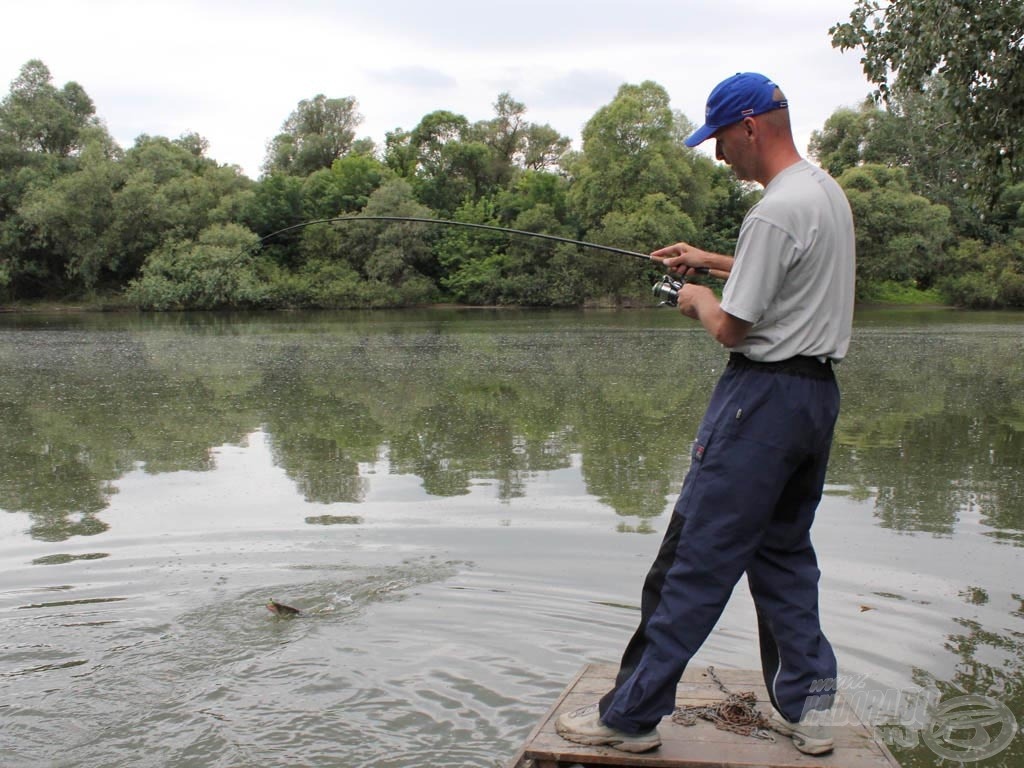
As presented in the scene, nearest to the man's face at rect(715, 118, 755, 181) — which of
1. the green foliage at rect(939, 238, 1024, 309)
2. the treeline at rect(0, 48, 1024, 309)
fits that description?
the treeline at rect(0, 48, 1024, 309)

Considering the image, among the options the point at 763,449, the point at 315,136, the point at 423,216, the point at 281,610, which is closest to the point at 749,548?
the point at 763,449

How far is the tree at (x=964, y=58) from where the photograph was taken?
8.41 metres

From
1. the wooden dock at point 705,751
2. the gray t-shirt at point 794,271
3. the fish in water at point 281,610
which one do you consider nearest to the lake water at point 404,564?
the fish in water at point 281,610

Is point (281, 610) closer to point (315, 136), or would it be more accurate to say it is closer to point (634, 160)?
point (634, 160)

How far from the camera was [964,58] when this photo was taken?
8508mm

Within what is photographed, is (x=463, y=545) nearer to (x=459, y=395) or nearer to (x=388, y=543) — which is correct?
(x=388, y=543)

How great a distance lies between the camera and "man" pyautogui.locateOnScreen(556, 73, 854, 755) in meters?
2.96

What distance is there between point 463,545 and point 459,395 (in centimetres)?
767

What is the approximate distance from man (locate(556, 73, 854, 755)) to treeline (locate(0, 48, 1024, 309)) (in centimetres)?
4752

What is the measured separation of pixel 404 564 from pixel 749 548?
3292 millimetres

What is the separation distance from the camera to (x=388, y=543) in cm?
641

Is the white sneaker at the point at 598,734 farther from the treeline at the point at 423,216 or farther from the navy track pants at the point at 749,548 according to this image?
the treeline at the point at 423,216

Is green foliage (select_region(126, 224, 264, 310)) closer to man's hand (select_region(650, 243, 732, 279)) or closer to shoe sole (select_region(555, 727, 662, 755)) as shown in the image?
man's hand (select_region(650, 243, 732, 279))

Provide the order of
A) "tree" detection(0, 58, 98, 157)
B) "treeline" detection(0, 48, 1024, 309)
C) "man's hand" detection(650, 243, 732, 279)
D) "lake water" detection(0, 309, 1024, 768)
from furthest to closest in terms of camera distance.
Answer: "tree" detection(0, 58, 98, 157)
"treeline" detection(0, 48, 1024, 309)
"lake water" detection(0, 309, 1024, 768)
"man's hand" detection(650, 243, 732, 279)
